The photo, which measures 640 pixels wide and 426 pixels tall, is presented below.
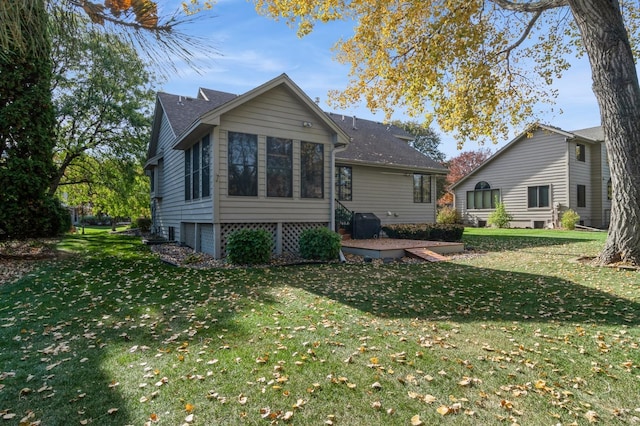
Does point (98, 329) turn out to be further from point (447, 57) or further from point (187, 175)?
point (447, 57)

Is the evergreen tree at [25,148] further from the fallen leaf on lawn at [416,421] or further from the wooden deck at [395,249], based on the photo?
the fallen leaf on lawn at [416,421]

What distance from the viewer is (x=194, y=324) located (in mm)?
4422

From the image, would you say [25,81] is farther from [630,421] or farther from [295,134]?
[630,421]

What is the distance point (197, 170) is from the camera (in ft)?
35.3

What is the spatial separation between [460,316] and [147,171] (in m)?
19.6

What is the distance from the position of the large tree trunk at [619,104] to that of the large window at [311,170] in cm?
687

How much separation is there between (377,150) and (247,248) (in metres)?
9.98

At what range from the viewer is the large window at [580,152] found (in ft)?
66.9

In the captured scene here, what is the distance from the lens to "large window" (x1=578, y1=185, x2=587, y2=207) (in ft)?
67.7

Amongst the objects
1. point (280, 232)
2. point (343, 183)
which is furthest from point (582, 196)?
point (280, 232)

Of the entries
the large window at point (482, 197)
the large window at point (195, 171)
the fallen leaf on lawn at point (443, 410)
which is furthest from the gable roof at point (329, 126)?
the fallen leaf on lawn at point (443, 410)

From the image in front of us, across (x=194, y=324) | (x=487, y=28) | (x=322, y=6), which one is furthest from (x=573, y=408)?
(x=487, y=28)

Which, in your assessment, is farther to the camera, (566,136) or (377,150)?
(566,136)

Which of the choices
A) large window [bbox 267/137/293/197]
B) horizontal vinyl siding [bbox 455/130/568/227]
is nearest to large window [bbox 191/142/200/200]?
large window [bbox 267/137/293/197]
